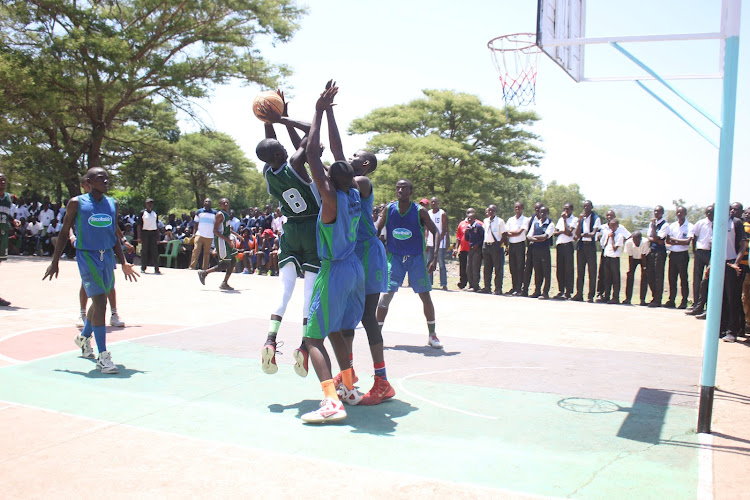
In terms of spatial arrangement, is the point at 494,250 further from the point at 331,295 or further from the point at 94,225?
the point at 331,295

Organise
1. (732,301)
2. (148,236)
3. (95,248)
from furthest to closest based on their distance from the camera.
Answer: (148,236), (732,301), (95,248)

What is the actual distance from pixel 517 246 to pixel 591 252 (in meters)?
1.73

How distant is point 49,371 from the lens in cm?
636

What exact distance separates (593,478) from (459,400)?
1.84 meters

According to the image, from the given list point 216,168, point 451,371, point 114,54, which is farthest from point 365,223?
point 216,168

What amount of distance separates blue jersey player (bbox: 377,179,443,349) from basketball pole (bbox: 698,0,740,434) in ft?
11.7

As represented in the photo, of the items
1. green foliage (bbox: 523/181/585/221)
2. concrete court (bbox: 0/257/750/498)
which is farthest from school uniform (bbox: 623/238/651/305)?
green foliage (bbox: 523/181/585/221)

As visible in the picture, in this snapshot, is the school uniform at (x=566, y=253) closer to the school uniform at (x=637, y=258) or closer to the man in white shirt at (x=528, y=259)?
the man in white shirt at (x=528, y=259)

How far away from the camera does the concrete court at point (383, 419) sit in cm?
384

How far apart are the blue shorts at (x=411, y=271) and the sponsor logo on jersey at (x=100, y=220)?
11.2 ft

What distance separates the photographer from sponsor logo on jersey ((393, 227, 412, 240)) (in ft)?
26.3

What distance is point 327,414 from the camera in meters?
4.94

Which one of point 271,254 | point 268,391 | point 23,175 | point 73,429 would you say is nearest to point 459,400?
point 268,391

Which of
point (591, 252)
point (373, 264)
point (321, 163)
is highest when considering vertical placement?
point (321, 163)
